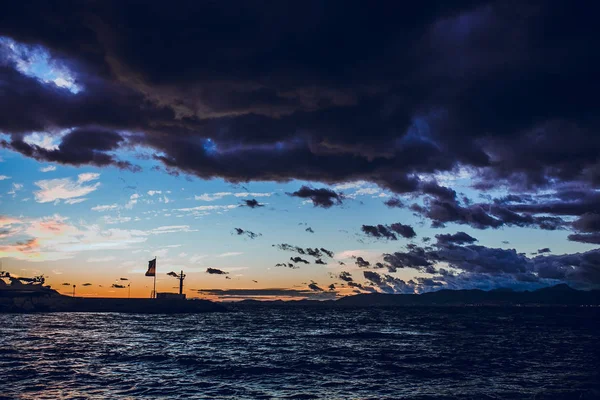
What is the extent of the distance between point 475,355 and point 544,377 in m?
18.0

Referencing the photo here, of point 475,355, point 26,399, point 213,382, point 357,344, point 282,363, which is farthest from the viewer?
point 357,344

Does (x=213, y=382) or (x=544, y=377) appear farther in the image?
(x=544, y=377)

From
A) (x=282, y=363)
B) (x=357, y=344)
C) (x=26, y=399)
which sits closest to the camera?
(x=26, y=399)

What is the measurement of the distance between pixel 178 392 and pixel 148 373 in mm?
10477

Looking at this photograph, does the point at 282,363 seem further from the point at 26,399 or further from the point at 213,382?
the point at 26,399

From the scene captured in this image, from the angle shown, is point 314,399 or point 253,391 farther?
point 253,391

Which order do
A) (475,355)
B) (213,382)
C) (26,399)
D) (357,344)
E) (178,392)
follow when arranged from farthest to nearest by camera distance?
1. (357,344)
2. (475,355)
3. (213,382)
4. (178,392)
5. (26,399)

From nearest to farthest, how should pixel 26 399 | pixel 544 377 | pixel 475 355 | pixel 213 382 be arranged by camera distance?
pixel 26 399, pixel 213 382, pixel 544 377, pixel 475 355

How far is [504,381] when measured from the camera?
40.8 m

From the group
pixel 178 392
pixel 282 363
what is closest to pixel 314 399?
pixel 178 392

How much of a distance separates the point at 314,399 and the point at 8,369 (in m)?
32.8

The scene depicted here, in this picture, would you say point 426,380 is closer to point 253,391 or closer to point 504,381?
point 504,381

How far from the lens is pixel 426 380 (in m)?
41.4

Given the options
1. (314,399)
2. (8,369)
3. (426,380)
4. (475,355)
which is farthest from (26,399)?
Result: (475,355)
